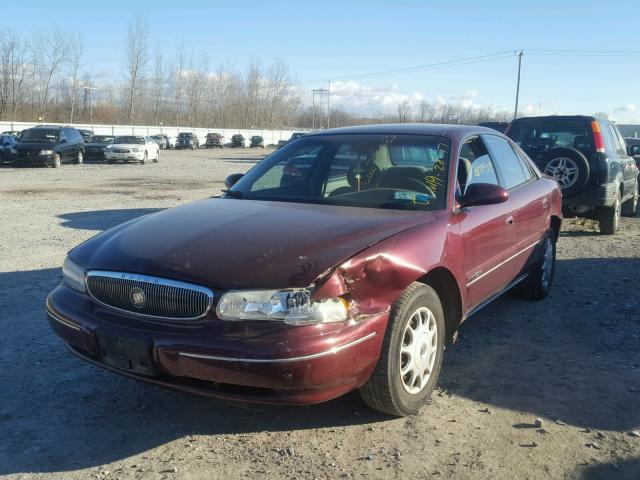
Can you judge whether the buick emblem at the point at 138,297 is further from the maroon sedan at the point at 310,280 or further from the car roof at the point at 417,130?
the car roof at the point at 417,130

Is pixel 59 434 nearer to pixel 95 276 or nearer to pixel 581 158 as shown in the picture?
pixel 95 276

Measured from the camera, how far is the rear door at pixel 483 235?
12.8ft

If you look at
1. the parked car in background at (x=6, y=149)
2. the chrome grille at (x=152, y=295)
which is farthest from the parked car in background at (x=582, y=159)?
the parked car in background at (x=6, y=149)

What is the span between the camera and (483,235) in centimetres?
407

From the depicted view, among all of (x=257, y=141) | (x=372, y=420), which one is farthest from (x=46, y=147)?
(x=257, y=141)

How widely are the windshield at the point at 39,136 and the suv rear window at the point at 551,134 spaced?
20705 mm

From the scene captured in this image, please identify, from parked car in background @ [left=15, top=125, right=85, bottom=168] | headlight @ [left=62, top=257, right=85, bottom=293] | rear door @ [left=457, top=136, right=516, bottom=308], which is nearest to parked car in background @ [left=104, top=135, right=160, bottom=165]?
parked car in background @ [left=15, top=125, right=85, bottom=168]

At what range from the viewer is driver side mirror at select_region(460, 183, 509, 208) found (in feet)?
12.7

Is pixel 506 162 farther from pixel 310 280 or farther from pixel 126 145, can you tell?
pixel 126 145

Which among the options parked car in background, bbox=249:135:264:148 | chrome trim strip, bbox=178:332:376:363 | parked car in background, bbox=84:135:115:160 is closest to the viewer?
chrome trim strip, bbox=178:332:376:363

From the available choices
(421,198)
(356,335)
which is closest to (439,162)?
(421,198)

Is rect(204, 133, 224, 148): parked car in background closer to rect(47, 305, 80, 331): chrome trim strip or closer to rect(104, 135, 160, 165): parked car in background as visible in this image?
rect(104, 135, 160, 165): parked car in background

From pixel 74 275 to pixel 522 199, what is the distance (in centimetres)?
345

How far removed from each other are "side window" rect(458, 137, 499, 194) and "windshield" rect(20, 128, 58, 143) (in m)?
23.5
